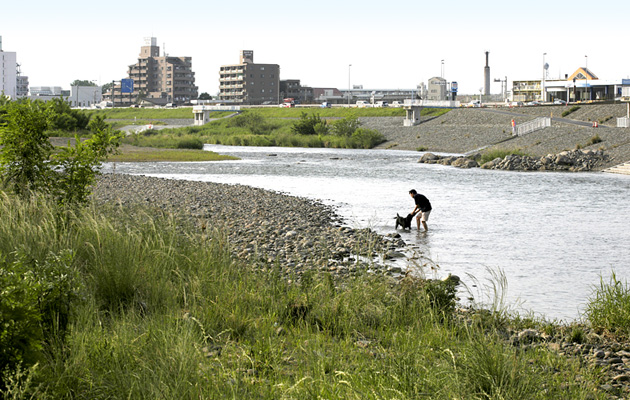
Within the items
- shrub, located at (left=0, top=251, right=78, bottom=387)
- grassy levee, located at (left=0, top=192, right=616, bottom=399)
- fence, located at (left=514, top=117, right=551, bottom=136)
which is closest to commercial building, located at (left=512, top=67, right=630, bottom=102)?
fence, located at (left=514, top=117, right=551, bottom=136)

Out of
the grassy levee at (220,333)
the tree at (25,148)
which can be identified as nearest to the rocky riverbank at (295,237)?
the grassy levee at (220,333)

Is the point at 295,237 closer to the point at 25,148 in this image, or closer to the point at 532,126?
the point at 25,148

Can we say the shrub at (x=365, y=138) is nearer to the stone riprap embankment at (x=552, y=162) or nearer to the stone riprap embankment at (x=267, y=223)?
the stone riprap embankment at (x=552, y=162)

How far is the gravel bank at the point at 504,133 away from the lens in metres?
59.7

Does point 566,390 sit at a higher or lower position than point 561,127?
lower

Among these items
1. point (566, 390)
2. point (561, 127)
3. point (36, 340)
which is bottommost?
point (566, 390)

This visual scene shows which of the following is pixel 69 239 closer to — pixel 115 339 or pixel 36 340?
pixel 115 339

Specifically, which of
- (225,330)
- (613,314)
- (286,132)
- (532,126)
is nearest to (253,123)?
(286,132)

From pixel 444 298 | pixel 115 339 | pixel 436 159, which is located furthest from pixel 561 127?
pixel 115 339

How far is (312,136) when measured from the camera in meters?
90.1

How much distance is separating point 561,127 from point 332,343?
65597 mm

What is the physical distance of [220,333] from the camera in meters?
7.61

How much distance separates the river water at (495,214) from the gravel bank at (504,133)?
12.7 m

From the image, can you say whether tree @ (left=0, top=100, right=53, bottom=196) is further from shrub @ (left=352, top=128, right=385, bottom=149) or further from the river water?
shrub @ (left=352, top=128, right=385, bottom=149)
